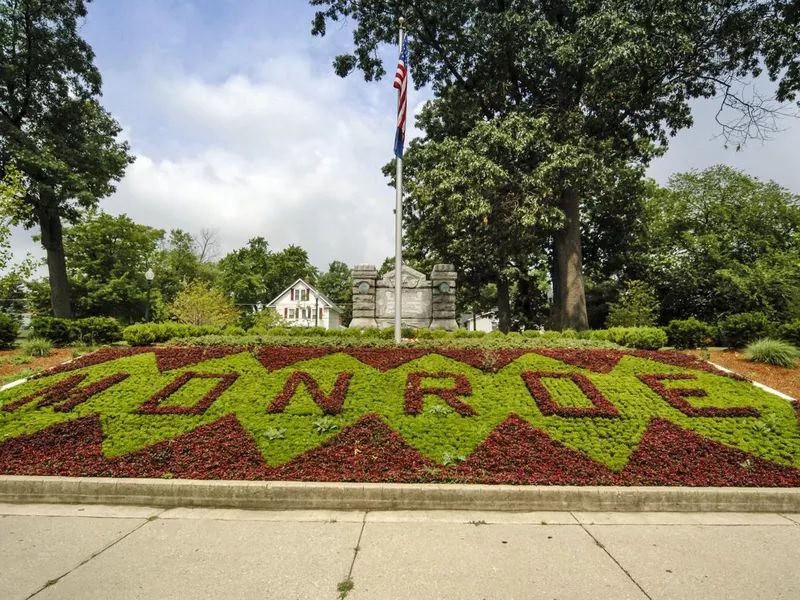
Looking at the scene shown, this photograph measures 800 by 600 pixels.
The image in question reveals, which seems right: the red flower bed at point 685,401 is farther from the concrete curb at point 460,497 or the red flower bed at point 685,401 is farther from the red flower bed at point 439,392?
the red flower bed at point 439,392

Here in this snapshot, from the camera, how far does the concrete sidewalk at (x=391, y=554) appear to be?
335 centimetres

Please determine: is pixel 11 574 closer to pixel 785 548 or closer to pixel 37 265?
pixel 785 548

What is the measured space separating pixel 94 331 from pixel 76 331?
0.57 m

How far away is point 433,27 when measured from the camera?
18422 mm

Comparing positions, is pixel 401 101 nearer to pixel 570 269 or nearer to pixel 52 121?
pixel 570 269

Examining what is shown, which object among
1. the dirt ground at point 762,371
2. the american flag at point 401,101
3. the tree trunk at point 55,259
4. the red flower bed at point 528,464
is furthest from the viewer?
the tree trunk at point 55,259

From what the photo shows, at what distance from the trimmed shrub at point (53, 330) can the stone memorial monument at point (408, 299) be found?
10.1m

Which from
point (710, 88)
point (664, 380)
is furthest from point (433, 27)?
point (664, 380)

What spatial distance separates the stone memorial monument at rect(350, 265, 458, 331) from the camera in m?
18.6

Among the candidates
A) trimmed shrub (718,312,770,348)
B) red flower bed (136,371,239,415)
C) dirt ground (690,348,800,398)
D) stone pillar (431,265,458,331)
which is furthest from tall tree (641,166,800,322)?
red flower bed (136,371,239,415)

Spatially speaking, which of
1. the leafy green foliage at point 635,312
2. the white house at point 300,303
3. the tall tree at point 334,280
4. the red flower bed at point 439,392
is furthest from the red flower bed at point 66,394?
the tall tree at point 334,280

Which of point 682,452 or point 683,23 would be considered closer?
point 682,452

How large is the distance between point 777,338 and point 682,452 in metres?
10.9

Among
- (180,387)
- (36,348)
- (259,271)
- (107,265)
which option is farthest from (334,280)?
(180,387)
